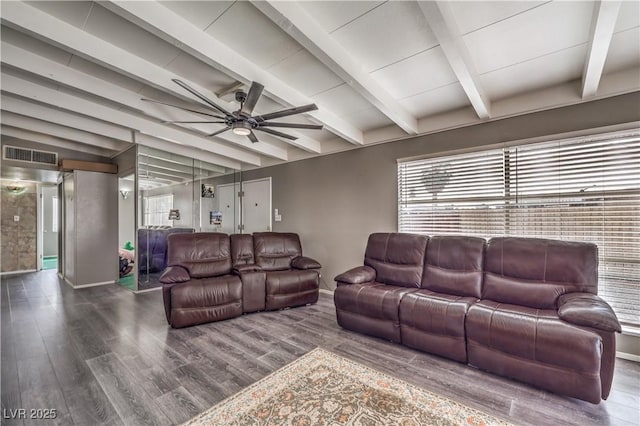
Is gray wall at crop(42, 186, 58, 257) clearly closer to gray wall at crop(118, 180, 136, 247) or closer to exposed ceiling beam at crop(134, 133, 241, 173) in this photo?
gray wall at crop(118, 180, 136, 247)

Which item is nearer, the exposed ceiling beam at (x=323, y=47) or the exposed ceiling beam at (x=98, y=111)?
the exposed ceiling beam at (x=323, y=47)

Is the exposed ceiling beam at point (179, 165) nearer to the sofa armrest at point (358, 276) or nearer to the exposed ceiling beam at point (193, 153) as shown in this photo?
the exposed ceiling beam at point (193, 153)

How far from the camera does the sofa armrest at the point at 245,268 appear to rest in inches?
146

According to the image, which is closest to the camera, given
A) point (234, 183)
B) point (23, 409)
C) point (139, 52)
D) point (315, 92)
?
point (23, 409)

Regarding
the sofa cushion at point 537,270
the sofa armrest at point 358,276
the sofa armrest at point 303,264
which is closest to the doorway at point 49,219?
the sofa armrest at point 303,264

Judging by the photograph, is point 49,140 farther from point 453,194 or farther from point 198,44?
point 453,194

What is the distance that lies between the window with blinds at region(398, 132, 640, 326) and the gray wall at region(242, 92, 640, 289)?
179mm

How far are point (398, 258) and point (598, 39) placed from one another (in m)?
2.50

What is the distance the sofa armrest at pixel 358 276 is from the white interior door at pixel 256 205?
2.89 m

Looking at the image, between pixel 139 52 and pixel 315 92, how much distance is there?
166 centimetres

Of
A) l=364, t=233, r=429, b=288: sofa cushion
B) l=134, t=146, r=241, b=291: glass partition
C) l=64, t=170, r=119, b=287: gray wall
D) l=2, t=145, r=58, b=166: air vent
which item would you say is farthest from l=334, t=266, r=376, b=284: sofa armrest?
l=2, t=145, r=58, b=166: air vent

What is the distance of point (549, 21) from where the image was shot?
195 cm

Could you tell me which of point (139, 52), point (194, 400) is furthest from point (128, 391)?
point (139, 52)

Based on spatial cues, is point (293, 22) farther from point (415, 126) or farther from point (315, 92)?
point (415, 126)
